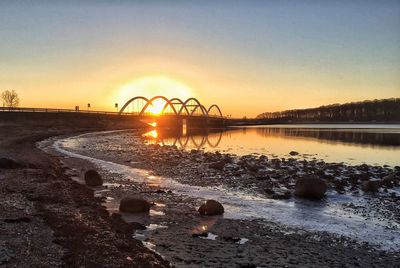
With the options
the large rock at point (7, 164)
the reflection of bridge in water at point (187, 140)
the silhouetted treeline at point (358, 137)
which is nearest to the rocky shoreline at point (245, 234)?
the large rock at point (7, 164)

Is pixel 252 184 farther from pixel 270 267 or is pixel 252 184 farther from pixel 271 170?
pixel 270 267

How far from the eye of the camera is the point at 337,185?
21.3 m

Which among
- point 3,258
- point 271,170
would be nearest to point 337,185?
point 271,170

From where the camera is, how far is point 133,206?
14562mm

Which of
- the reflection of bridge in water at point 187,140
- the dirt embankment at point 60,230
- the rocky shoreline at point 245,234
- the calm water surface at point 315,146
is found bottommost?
the reflection of bridge in water at point 187,140

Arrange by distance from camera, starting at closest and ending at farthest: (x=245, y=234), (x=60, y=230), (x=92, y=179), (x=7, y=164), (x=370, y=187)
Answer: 1. (x=60, y=230)
2. (x=245, y=234)
3. (x=370, y=187)
4. (x=92, y=179)
5. (x=7, y=164)

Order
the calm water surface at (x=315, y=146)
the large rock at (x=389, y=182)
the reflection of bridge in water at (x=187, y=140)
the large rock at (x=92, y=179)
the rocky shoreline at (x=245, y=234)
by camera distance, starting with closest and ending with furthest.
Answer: the rocky shoreline at (x=245, y=234) → the large rock at (x=92, y=179) → the large rock at (x=389, y=182) → the calm water surface at (x=315, y=146) → the reflection of bridge in water at (x=187, y=140)

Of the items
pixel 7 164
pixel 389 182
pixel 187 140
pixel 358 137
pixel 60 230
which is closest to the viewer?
pixel 60 230

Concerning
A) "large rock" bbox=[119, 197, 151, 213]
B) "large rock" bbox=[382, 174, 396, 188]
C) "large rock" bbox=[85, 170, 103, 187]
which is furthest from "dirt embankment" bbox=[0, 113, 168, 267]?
"large rock" bbox=[382, 174, 396, 188]

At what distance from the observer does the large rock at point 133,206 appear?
14.4 meters

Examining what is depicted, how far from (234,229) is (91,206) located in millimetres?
5786

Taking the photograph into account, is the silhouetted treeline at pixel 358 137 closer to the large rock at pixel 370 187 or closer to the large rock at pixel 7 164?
the large rock at pixel 370 187

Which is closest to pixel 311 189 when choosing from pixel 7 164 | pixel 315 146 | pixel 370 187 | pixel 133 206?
pixel 370 187

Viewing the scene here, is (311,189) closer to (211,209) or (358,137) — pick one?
(211,209)
